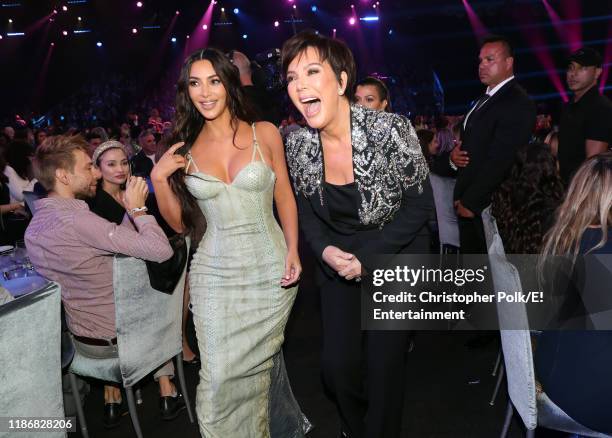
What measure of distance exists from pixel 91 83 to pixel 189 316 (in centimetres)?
1577

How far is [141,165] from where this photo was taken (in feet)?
16.6

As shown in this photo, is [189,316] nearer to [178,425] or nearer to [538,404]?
[178,425]

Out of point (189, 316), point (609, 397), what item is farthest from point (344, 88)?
point (189, 316)

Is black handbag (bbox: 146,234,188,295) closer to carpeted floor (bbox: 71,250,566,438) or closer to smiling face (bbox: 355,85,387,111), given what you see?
carpeted floor (bbox: 71,250,566,438)

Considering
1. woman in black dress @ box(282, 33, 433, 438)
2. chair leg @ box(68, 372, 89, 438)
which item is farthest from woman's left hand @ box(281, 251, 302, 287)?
chair leg @ box(68, 372, 89, 438)

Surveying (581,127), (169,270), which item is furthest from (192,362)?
(581,127)

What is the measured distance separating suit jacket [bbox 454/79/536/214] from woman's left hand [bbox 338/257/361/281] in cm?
152

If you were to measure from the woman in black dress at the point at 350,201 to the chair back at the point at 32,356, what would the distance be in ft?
3.34

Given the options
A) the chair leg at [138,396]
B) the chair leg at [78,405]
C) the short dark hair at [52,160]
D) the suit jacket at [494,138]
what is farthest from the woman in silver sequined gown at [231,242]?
the suit jacket at [494,138]

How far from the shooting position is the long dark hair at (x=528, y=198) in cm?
254

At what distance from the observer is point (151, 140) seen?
5.49 meters

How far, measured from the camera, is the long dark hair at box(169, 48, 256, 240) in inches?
90.9

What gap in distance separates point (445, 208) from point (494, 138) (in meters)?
0.84

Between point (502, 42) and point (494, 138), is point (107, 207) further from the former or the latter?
point (502, 42)
